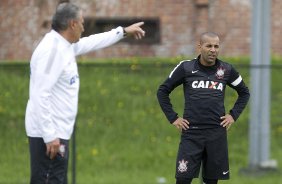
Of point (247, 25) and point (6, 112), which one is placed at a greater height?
point (247, 25)

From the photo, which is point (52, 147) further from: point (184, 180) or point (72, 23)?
point (184, 180)

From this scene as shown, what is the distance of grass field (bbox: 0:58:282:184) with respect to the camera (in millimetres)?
12125

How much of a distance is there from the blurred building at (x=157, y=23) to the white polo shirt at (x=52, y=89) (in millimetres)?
11390

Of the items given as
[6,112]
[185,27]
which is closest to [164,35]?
[185,27]

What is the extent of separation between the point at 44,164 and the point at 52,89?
1.95 feet

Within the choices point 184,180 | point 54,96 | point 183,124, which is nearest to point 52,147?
point 54,96

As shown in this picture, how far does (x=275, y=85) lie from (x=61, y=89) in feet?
29.6

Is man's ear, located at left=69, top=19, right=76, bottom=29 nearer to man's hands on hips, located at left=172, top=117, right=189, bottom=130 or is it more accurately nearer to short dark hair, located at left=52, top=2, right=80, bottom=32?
short dark hair, located at left=52, top=2, right=80, bottom=32

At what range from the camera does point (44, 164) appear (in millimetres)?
6887

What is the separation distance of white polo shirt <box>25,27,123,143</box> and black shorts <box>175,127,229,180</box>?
1049 millimetres

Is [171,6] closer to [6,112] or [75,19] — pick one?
[6,112]

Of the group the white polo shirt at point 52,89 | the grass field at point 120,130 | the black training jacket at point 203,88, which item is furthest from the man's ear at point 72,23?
the grass field at point 120,130

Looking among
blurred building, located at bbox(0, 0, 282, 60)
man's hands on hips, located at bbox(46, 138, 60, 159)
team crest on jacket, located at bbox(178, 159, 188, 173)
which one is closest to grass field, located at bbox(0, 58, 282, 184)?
blurred building, located at bbox(0, 0, 282, 60)

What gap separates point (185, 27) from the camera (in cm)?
1847
